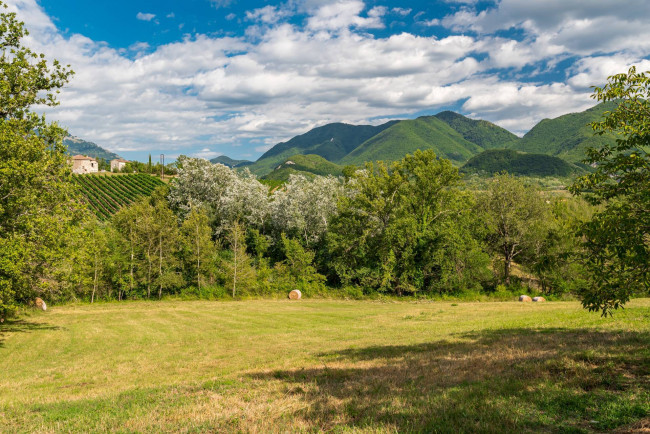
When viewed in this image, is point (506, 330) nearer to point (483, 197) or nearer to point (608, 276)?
point (608, 276)

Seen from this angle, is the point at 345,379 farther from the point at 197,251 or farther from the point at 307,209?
the point at 307,209

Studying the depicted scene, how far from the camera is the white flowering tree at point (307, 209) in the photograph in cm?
5981

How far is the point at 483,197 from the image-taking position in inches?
2186

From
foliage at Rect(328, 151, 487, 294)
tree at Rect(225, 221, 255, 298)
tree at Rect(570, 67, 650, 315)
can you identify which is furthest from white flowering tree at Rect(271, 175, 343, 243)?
tree at Rect(570, 67, 650, 315)

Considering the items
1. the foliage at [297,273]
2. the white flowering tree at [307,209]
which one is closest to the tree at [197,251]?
the foliage at [297,273]

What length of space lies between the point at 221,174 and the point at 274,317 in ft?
157

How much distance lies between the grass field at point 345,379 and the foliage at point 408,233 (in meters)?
24.9

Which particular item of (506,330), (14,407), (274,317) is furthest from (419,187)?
(14,407)

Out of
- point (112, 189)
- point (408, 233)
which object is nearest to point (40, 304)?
point (408, 233)

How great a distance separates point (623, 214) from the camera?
32.8 feet

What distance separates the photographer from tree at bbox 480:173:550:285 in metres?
52.3

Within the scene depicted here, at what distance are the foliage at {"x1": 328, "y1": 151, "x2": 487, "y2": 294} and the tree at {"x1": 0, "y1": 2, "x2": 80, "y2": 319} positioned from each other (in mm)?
35192

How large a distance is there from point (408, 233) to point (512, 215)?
55.3 ft

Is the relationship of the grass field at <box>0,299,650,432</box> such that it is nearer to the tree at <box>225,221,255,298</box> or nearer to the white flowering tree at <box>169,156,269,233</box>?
the tree at <box>225,221,255,298</box>
